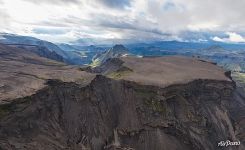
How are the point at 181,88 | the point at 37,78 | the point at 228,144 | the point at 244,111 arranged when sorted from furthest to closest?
the point at 244,111 → the point at 181,88 → the point at 228,144 → the point at 37,78

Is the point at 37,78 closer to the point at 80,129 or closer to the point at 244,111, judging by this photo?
the point at 80,129

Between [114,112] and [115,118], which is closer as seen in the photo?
[115,118]

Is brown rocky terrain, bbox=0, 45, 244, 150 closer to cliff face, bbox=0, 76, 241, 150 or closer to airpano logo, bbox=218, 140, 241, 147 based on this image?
cliff face, bbox=0, 76, 241, 150

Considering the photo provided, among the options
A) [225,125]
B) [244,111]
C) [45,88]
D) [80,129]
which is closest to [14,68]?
A: [45,88]

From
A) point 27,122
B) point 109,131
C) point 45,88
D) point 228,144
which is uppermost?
point 45,88

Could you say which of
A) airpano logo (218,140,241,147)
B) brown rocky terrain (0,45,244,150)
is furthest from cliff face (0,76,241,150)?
airpano logo (218,140,241,147)

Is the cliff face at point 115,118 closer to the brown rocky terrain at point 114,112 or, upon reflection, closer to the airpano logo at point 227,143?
the brown rocky terrain at point 114,112

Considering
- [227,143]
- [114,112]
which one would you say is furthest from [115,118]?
[227,143]

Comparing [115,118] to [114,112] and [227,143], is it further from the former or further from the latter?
[227,143]

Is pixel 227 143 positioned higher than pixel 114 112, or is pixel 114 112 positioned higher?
pixel 114 112
